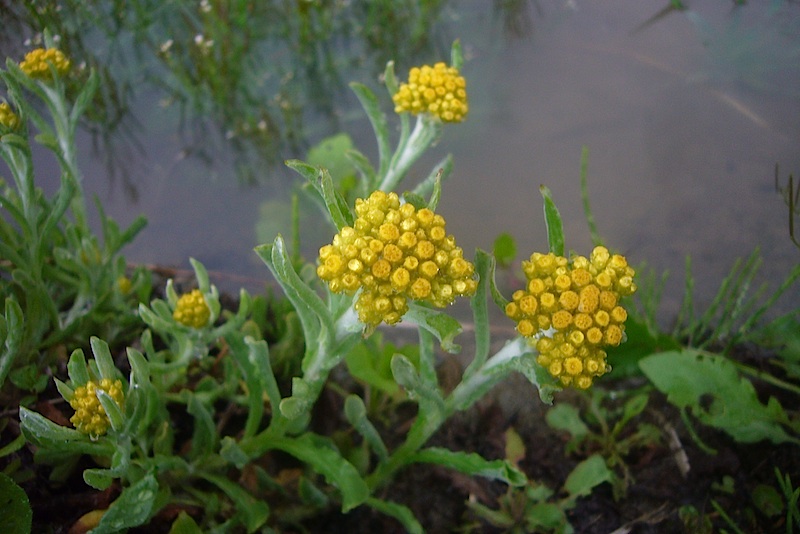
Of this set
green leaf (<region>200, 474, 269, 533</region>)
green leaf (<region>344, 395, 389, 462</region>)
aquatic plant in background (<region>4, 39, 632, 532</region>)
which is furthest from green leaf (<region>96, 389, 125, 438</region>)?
green leaf (<region>344, 395, 389, 462</region>)

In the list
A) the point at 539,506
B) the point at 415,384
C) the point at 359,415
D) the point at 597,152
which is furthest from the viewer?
the point at 597,152

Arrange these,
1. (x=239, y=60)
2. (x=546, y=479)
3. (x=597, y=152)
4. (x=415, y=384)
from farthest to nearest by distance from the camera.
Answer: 1. (x=239, y=60)
2. (x=597, y=152)
3. (x=546, y=479)
4. (x=415, y=384)

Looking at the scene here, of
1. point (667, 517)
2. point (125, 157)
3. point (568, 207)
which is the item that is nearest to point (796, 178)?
point (568, 207)

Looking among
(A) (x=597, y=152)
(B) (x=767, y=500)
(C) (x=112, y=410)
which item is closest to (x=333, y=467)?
(C) (x=112, y=410)

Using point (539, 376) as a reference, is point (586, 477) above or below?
below

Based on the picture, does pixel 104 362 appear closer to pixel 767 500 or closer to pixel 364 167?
pixel 364 167

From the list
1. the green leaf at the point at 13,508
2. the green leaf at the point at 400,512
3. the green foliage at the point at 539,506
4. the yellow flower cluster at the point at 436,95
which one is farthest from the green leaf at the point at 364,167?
the green leaf at the point at 13,508

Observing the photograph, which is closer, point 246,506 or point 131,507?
point 131,507

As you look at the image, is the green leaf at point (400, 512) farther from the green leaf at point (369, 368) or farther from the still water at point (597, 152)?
the still water at point (597, 152)

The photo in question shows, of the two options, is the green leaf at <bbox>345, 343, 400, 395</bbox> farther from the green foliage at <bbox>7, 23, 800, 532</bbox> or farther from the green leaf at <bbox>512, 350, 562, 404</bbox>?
the green leaf at <bbox>512, 350, 562, 404</bbox>
